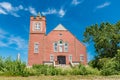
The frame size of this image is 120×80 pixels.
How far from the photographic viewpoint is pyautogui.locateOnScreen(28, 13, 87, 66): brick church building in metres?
48.0

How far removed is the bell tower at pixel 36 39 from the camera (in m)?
47.5

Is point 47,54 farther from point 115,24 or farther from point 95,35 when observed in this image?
point 115,24

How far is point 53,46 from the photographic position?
49.2 meters

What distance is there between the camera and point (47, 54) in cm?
4853

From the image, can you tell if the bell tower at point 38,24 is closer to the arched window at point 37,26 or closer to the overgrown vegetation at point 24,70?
the arched window at point 37,26

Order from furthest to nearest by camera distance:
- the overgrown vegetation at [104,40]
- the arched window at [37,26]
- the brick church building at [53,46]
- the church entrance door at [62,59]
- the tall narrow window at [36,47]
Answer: the arched window at [37,26] < the church entrance door at [62,59] < the tall narrow window at [36,47] < the brick church building at [53,46] < the overgrown vegetation at [104,40]

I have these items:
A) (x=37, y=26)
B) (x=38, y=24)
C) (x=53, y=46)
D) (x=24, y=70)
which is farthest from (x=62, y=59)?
(x=24, y=70)

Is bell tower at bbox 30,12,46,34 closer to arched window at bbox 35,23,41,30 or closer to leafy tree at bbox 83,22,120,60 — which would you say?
arched window at bbox 35,23,41,30

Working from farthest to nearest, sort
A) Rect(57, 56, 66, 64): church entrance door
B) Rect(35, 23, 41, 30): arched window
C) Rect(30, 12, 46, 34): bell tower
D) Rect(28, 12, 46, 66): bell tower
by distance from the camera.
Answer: Rect(35, 23, 41, 30): arched window → Rect(30, 12, 46, 34): bell tower → Rect(57, 56, 66, 64): church entrance door → Rect(28, 12, 46, 66): bell tower

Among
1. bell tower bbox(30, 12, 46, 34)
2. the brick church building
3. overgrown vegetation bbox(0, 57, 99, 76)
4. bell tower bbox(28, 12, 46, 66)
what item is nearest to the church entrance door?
the brick church building

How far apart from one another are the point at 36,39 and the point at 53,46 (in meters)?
3.90

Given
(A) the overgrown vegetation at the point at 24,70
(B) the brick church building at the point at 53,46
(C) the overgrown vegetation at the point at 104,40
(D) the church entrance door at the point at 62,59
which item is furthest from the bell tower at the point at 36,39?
(A) the overgrown vegetation at the point at 24,70

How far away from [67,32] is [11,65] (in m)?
33.3

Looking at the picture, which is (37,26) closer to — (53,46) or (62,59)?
(53,46)
